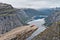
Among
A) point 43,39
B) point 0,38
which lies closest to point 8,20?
point 0,38

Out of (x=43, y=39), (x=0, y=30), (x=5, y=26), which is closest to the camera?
(x=43, y=39)

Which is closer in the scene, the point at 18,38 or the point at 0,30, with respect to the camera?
the point at 18,38

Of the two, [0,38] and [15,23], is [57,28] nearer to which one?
[0,38]

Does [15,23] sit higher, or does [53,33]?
[53,33]

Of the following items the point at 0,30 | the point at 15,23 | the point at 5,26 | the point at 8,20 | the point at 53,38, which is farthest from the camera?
the point at 15,23

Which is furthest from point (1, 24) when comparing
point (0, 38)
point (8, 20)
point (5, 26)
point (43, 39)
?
point (43, 39)

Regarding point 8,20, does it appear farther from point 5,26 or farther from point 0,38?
point 0,38

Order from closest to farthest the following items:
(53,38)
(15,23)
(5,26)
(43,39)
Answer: (53,38) → (43,39) → (5,26) → (15,23)

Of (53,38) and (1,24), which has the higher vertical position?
(53,38)

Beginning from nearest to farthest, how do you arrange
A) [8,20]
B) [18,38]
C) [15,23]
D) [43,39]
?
[43,39] < [18,38] < [8,20] < [15,23]

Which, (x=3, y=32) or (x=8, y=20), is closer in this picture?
(x=3, y=32)
